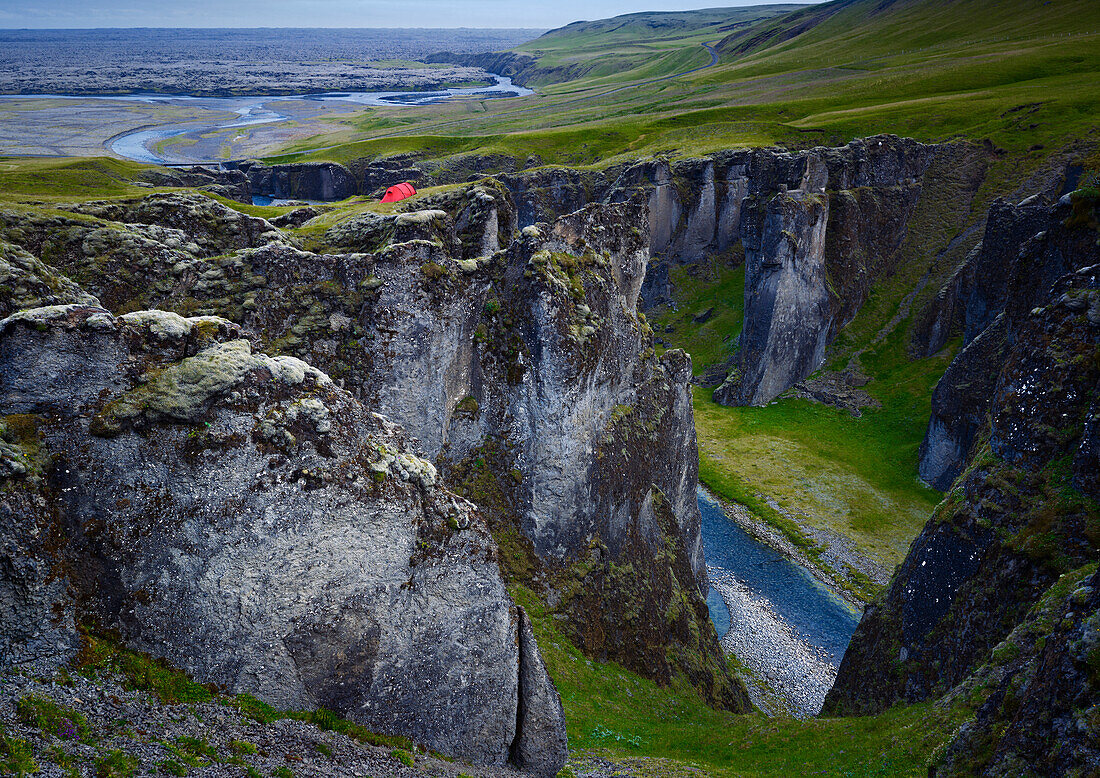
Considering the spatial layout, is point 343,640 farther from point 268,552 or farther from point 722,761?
point 722,761

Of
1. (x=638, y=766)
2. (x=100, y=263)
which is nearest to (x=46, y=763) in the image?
(x=638, y=766)

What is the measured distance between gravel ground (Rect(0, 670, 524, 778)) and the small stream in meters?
30.4

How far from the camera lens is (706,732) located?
26.4m

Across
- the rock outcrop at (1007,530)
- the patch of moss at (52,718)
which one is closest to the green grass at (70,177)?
the patch of moss at (52,718)

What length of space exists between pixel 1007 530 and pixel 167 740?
28.0 m

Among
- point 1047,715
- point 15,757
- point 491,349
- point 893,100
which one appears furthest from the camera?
Answer: point 893,100

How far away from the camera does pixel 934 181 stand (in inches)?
3561

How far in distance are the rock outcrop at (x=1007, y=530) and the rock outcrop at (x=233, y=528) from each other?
1905cm

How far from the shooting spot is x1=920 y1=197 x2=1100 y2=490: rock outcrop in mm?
41875

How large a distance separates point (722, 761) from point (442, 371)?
18.9m

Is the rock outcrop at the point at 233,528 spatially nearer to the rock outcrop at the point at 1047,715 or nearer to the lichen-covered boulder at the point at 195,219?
the rock outcrop at the point at 1047,715

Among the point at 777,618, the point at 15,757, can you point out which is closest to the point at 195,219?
the point at 15,757

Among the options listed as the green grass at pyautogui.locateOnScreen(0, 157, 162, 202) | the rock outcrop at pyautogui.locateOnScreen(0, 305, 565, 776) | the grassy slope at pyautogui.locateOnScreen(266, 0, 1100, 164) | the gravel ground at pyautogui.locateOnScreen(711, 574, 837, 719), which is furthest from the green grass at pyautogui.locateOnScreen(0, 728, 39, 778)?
the grassy slope at pyautogui.locateOnScreen(266, 0, 1100, 164)

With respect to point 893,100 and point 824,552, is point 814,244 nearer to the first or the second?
point 824,552
